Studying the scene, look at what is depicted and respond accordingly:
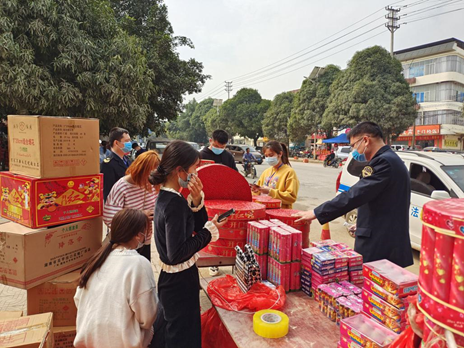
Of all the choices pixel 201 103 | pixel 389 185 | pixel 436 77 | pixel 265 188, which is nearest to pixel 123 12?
pixel 265 188

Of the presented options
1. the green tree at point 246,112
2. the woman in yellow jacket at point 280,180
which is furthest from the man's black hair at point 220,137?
the green tree at point 246,112

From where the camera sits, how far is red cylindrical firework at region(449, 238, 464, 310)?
2.98ft

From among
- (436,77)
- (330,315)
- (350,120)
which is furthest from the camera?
(436,77)

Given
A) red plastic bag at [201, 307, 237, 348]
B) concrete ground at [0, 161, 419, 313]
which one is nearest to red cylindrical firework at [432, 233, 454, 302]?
red plastic bag at [201, 307, 237, 348]

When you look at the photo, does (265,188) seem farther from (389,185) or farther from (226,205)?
(389,185)

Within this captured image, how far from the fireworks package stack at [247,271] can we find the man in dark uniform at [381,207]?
51 centimetres

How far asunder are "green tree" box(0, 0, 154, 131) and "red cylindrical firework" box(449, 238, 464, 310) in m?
10.1

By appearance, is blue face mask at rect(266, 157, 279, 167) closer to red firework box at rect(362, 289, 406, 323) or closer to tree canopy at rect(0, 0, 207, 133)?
red firework box at rect(362, 289, 406, 323)

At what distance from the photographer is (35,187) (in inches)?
83.0

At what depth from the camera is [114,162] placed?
12.5ft

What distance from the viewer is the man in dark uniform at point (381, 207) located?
7.43 feet

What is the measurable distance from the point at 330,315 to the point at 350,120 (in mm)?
23912

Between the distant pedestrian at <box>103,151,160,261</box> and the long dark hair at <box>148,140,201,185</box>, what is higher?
the long dark hair at <box>148,140,201,185</box>

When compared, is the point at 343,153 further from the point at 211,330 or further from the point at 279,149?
the point at 211,330
